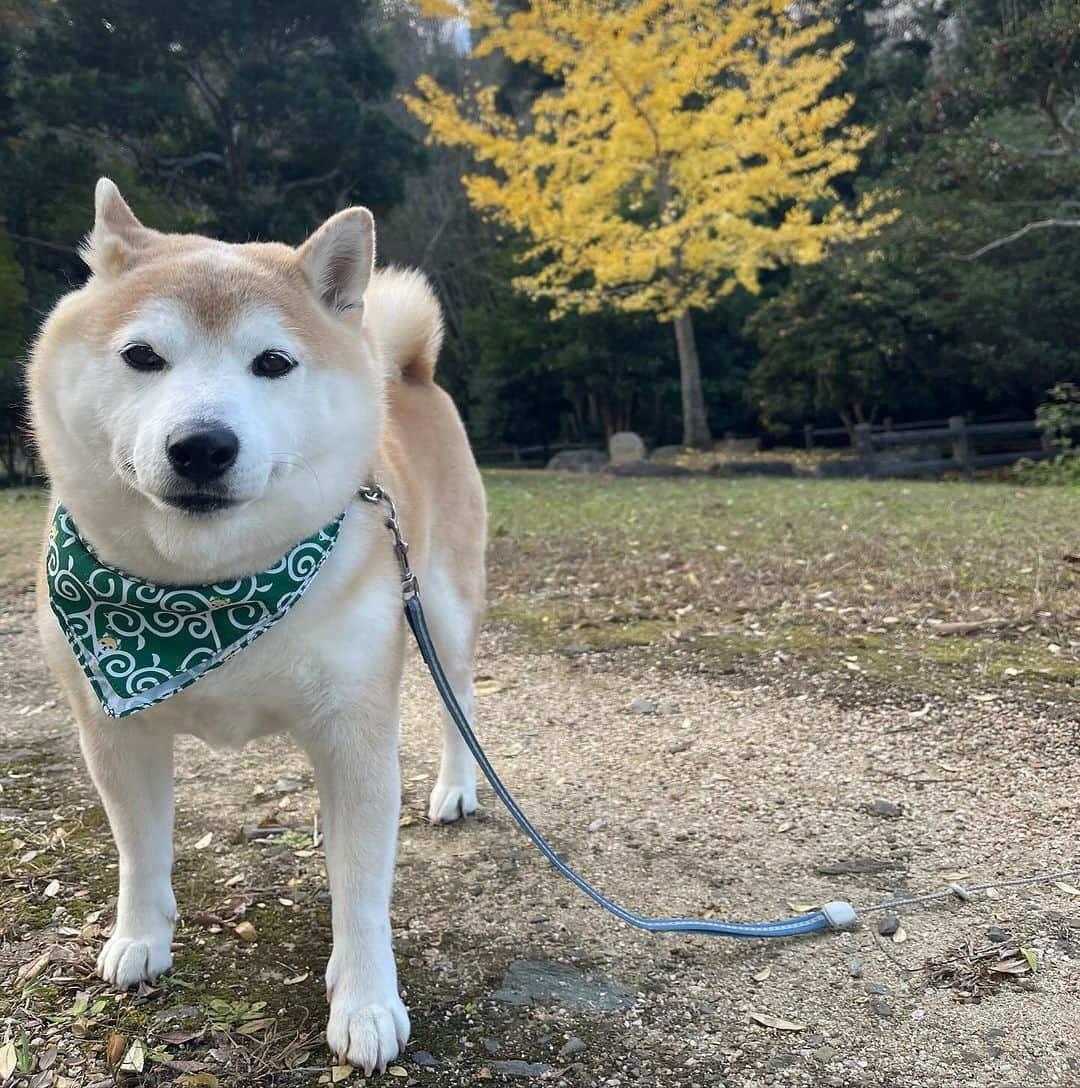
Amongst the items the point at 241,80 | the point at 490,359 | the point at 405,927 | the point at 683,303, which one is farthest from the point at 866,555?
the point at 490,359

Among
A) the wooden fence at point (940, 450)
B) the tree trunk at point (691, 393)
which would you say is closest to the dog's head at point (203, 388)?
the wooden fence at point (940, 450)

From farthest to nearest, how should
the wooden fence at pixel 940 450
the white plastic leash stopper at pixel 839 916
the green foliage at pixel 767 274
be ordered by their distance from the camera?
the wooden fence at pixel 940 450
the green foliage at pixel 767 274
the white plastic leash stopper at pixel 839 916

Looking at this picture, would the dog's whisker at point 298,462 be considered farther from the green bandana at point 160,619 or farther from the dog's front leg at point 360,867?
the dog's front leg at point 360,867

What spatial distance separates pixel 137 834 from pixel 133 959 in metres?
0.25

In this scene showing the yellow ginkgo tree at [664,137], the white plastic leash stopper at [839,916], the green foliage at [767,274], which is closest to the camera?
the white plastic leash stopper at [839,916]

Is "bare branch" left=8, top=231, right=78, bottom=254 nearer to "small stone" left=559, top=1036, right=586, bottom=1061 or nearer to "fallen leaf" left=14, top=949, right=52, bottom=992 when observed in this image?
"fallen leaf" left=14, top=949, right=52, bottom=992

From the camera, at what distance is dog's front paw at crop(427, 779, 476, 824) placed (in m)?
2.74

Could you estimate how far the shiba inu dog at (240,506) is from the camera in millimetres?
1612

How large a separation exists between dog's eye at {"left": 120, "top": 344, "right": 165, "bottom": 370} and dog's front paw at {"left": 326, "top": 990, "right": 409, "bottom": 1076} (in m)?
1.16

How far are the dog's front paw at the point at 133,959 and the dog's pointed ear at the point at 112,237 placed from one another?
51.5 inches

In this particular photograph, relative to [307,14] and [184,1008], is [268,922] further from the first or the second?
[307,14]

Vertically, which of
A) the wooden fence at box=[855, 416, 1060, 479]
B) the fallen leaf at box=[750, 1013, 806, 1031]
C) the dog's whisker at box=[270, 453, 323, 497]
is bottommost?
the fallen leaf at box=[750, 1013, 806, 1031]

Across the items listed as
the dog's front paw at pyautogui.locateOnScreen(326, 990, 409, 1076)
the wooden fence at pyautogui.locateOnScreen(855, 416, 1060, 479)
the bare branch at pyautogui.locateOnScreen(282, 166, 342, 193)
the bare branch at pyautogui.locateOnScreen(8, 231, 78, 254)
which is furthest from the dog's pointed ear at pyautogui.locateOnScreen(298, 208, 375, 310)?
the bare branch at pyautogui.locateOnScreen(282, 166, 342, 193)

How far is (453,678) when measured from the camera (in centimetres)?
277
